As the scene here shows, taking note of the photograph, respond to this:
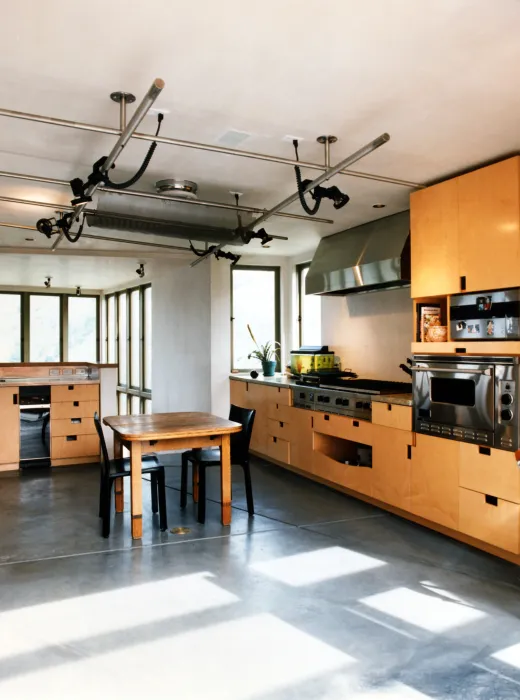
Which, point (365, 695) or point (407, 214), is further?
point (407, 214)

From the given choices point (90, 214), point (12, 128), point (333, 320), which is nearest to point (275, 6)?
point (12, 128)

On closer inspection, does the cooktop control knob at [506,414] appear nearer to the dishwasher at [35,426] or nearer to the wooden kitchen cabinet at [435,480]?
the wooden kitchen cabinet at [435,480]

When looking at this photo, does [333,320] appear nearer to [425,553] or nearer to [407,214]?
[407,214]

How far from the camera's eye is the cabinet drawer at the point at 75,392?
6.46 metres

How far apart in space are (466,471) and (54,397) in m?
4.55

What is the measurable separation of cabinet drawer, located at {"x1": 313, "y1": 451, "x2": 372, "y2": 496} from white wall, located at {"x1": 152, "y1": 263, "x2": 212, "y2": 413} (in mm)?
2214

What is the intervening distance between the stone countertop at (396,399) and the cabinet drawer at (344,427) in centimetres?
28

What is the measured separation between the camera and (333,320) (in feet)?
22.5

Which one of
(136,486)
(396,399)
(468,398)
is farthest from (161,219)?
(468,398)

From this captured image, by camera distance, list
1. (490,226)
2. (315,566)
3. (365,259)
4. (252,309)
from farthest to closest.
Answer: (252,309), (365,259), (490,226), (315,566)

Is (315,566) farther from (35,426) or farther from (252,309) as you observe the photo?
(252,309)

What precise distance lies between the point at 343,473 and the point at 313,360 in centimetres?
176

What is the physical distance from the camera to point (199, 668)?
241cm

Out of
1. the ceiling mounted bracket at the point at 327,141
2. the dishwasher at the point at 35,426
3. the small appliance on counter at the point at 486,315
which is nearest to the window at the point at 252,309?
the dishwasher at the point at 35,426
